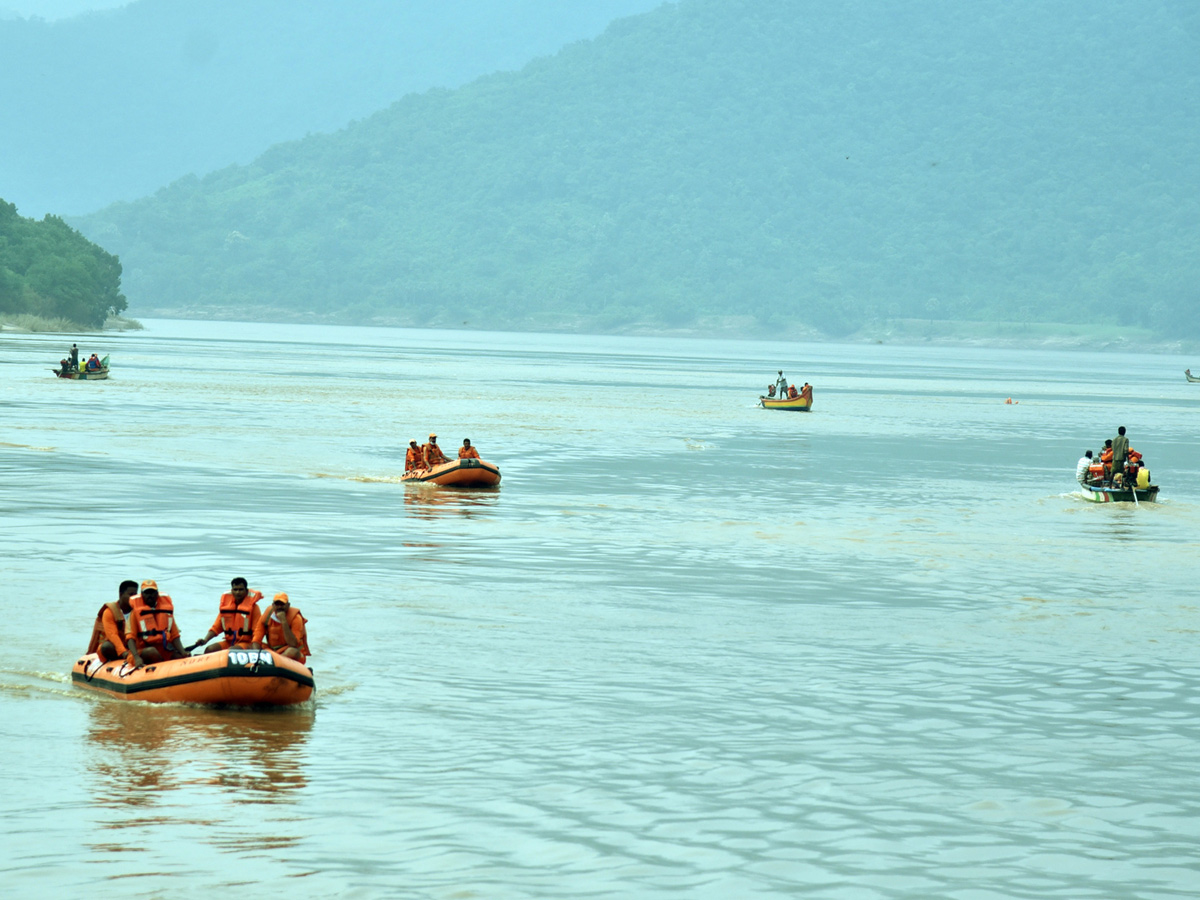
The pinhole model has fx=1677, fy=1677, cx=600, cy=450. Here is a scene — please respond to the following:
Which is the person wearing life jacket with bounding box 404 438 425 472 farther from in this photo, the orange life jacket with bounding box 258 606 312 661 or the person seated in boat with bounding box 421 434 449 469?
the orange life jacket with bounding box 258 606 312 661

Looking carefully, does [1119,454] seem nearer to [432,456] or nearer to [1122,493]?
[1122,493]

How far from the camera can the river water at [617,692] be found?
1521 centimetres

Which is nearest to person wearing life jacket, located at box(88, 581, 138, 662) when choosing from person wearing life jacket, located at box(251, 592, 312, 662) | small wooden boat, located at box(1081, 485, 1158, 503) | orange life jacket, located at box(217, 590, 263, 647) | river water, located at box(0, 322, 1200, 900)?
river water, located at box(0, 322, 1200, 900)

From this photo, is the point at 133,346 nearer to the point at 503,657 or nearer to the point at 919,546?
the point at 919,546

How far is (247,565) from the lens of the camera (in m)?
30.8

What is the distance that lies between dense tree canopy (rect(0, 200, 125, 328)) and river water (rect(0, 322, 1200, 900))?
123 m

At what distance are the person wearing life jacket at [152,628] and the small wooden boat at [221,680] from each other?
33 cm

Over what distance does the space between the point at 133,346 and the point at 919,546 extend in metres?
142

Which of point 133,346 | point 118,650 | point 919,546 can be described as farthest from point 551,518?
point 133,346

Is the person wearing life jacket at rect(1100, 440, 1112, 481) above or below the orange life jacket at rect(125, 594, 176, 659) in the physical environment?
above

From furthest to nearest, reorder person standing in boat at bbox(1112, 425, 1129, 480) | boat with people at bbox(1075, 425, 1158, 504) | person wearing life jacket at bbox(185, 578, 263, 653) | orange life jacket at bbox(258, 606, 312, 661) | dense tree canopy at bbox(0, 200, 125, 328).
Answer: dense tree canopy at bbox(0, 200, 125, 328), boat with people at bbox(1075, 425, 1158, 504), person standing in boat at bbox(1112, 425, 1129, 480), person wearing life jacket at bbox(185, 578, 263, 653), orange life jacket at bbox(258, 606, 312, 661)

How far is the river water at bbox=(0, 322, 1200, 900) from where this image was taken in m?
15.2

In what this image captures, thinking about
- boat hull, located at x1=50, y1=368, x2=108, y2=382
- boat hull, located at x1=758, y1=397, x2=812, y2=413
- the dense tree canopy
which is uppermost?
the dense tree canopy

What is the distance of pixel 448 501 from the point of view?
43.9 meters
